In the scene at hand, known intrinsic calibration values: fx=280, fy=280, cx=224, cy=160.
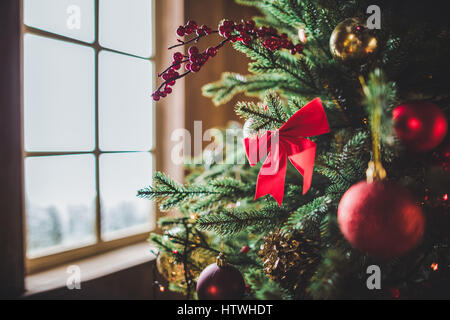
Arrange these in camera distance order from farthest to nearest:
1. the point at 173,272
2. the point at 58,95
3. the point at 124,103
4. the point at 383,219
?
the point at 124,103, the point at 58,95, the point at 173,272, the point at 383,219

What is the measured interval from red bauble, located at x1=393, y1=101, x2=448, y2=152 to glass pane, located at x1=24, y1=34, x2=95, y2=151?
0.90 meters

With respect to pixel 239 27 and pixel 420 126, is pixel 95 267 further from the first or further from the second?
pixel 420 126

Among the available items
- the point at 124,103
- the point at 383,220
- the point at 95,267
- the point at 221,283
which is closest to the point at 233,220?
the point at 221,283

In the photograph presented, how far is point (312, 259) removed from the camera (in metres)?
0.44

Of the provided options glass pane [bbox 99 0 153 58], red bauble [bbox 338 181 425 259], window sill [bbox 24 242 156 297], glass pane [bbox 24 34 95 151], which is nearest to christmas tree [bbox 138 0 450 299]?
red bauble [bbox 338 181 425 259]

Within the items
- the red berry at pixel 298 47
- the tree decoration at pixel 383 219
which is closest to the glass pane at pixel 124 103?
the red berry at pixel 298 47

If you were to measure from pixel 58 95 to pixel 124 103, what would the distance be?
0.73 feet

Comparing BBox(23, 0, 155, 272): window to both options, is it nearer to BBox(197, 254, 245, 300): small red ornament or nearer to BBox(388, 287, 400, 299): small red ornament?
BBox(197, 254, 245, 300): small red ornament

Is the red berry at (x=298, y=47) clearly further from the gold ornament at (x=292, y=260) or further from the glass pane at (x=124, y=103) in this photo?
the glass pane at (x=124, y=103)

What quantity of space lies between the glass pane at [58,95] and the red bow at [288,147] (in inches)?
27.7

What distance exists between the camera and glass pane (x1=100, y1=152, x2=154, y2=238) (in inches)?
39.0

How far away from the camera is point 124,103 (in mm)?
1041
